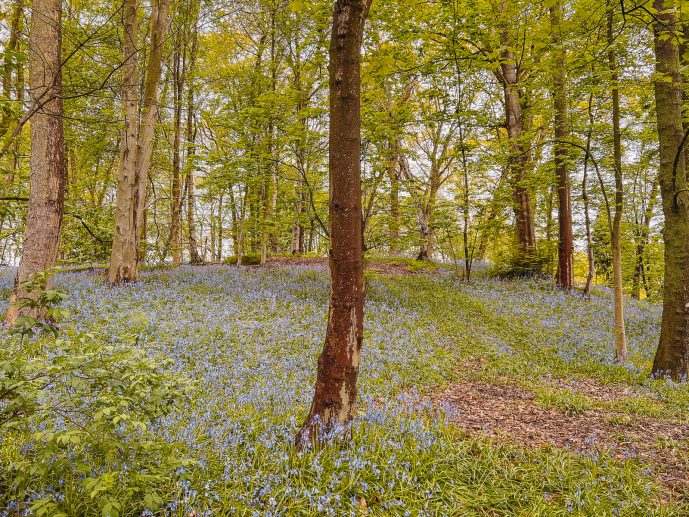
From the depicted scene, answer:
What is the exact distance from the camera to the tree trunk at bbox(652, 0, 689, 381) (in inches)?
269

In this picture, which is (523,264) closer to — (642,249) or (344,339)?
(642,249)

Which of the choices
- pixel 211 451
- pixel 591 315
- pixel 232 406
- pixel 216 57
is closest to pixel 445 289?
pixel 591 315

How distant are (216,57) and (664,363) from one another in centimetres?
2312

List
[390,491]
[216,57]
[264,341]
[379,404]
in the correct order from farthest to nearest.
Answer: [216,57], [264,341], [379,404], [390,491]

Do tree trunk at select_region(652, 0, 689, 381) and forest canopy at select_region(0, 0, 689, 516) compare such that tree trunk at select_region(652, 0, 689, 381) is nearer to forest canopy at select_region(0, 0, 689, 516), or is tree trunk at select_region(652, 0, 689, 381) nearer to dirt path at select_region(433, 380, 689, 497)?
forest canopy at select_region(0, 0, 689, 516)

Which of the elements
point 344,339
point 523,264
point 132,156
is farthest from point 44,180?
point 523,264

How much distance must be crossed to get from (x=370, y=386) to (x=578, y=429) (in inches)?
114

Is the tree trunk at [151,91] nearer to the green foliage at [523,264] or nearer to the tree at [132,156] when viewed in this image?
the tree at [132,156]

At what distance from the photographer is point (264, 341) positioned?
7.48 m

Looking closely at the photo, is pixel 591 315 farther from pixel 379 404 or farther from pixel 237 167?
pixel 237 167

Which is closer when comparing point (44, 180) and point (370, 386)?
point (370, 386)

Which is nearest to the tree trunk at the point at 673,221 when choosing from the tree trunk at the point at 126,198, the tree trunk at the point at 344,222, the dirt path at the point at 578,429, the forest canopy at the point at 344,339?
the forest canopy at the point at 344,339

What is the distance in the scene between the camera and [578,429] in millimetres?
4898

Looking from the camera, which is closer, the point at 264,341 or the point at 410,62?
the point at 264,341
